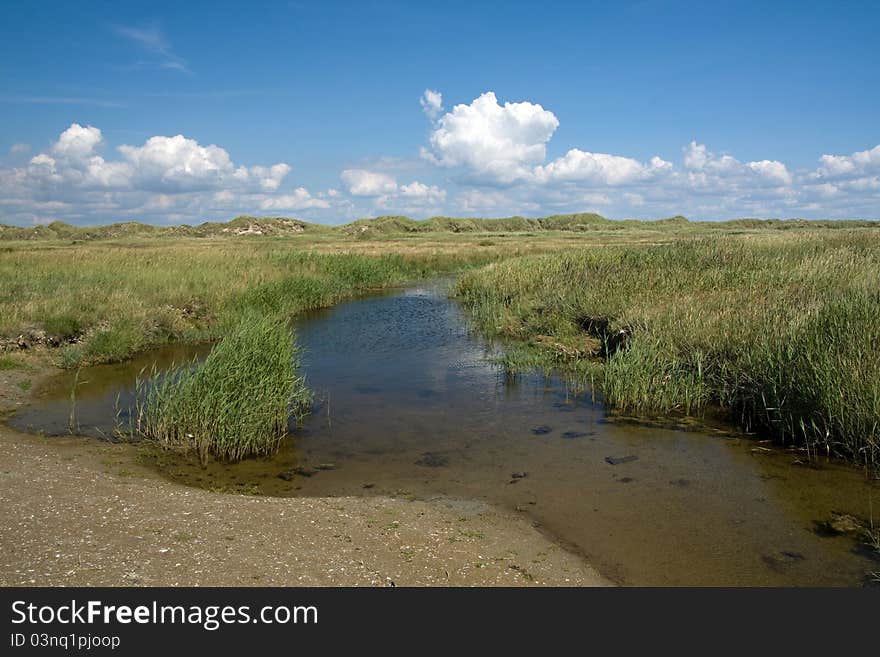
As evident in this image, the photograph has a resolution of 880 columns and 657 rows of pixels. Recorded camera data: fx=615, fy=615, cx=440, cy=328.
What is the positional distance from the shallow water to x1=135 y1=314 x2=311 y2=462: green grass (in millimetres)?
290

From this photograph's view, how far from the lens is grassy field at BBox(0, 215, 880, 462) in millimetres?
8305

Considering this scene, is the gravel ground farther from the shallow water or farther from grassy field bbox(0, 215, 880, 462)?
grassy field bbox(0, 215, 880, 462)

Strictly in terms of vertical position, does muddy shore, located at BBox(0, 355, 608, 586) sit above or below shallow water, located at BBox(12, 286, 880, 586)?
above

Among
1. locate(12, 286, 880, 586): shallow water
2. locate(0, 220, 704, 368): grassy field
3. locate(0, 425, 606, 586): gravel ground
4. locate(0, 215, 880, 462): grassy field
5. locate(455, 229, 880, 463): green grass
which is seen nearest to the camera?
locate(0, 425, 606, 586): gravel ground

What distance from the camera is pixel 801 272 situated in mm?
14375

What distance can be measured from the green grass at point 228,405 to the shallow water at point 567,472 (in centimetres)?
29

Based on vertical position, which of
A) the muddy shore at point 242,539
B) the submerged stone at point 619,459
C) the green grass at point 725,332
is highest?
the green grass at point 725,332

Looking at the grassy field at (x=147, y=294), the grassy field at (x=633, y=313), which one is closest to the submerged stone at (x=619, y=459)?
the grassy field at (x=633, y=313)

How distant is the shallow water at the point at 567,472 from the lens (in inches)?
222

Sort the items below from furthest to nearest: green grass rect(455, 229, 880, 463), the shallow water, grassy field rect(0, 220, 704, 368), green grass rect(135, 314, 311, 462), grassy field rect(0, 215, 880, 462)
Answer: grassy field rect(0, 220, 704, 368), grassy field rect(0, 215, 880, 462), green grass rect(135, 314, 311, 462), green grass rect(455, 229, 880, 463), the shallow water

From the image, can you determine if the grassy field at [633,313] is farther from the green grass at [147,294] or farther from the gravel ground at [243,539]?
the gravel ground at [243,539]

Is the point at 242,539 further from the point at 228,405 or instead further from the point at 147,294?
the point at 147,294


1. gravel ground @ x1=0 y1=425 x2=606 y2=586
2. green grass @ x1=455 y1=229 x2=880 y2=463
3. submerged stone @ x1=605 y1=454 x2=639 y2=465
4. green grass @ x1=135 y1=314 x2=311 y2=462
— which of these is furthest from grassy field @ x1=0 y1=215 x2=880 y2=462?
gravel ground @ x1=0 y1=425 x2=606 y2=586
